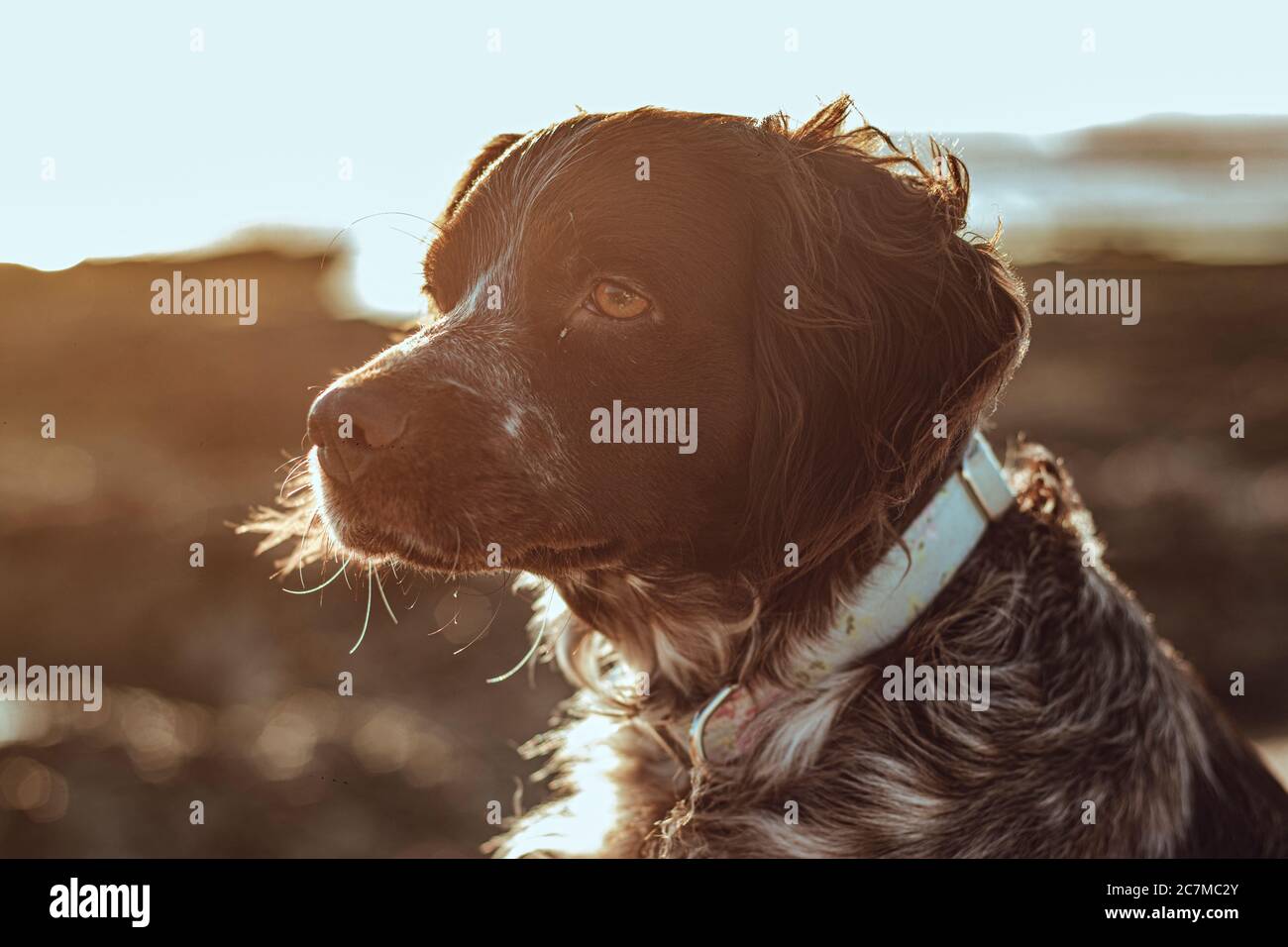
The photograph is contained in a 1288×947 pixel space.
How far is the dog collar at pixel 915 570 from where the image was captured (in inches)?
105

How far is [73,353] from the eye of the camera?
8.66 meters

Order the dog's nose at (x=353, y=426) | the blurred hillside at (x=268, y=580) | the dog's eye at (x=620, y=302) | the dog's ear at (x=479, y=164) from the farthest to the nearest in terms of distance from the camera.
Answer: the blurred hillside at (x=268, y=580) → the dog's ear at (x=479, y=164) → the dog's eye at (x=620, y=302) → the dog's nose at (x=353, y=426)

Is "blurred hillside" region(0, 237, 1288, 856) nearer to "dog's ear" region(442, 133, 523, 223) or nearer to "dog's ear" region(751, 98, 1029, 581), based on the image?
"dog's ear" region(442, 133, 523, 223)

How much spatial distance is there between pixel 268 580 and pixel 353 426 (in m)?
4.67

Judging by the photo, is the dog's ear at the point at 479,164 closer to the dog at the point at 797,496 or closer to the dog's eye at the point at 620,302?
the dog at the point at 797,496

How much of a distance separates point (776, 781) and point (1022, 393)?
26.9 ft

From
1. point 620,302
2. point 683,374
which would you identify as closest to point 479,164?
point 620,302

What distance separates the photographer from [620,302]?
266cm

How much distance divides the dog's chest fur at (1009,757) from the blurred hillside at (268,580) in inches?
44.6

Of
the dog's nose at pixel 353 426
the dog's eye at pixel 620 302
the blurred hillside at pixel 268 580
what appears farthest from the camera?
the blurred hillside at pixel 268 580

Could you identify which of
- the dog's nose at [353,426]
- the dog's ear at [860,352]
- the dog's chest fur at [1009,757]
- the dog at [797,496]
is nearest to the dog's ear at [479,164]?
the dog at [797,496]

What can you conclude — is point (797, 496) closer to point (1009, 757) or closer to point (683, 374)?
point (683, 374)

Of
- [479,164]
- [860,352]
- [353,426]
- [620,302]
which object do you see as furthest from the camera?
[479,164]

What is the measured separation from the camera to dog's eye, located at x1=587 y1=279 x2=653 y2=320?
8.71ft
